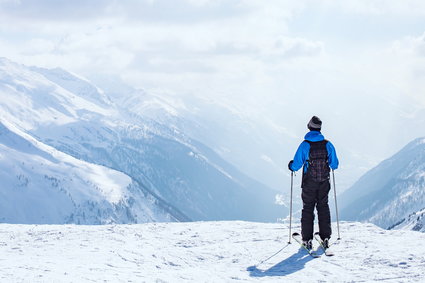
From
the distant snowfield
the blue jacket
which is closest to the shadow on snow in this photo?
the distant snowfield

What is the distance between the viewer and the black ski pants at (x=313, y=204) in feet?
48.7

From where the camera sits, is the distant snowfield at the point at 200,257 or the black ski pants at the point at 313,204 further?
the black ski pants at the point at 313,204

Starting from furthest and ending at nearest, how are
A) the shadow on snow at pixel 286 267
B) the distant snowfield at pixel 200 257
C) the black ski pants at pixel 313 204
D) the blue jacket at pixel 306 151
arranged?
the black ski pants at pixel 313 204 < the blue jacket at pixel 306 151 < the shadow on snow at pixel 286 267 < the distant snowfield at pixel 200 257

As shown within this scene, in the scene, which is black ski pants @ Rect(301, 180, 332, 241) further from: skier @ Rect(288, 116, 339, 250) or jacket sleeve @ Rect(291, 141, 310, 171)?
jacket sleeve @ Rect(291, 141, 310, 171)

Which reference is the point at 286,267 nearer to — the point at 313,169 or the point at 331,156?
the point at 313,169

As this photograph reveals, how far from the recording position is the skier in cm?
1476

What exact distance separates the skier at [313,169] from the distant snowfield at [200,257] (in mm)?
1054

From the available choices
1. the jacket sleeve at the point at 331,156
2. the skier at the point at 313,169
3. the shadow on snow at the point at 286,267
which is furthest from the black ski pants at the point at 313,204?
the shadow on snow at the point at 286,267

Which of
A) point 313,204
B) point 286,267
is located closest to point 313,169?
point 313,204

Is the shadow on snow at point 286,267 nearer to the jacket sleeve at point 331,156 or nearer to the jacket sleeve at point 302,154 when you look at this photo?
the jacket sleeve at point 302,154

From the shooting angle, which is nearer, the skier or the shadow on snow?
the shadow on snow

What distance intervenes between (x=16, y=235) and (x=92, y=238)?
13.1 ft

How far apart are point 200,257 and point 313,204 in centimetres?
416

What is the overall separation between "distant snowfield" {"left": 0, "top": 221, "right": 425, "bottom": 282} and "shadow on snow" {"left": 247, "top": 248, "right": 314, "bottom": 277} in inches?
1.1
